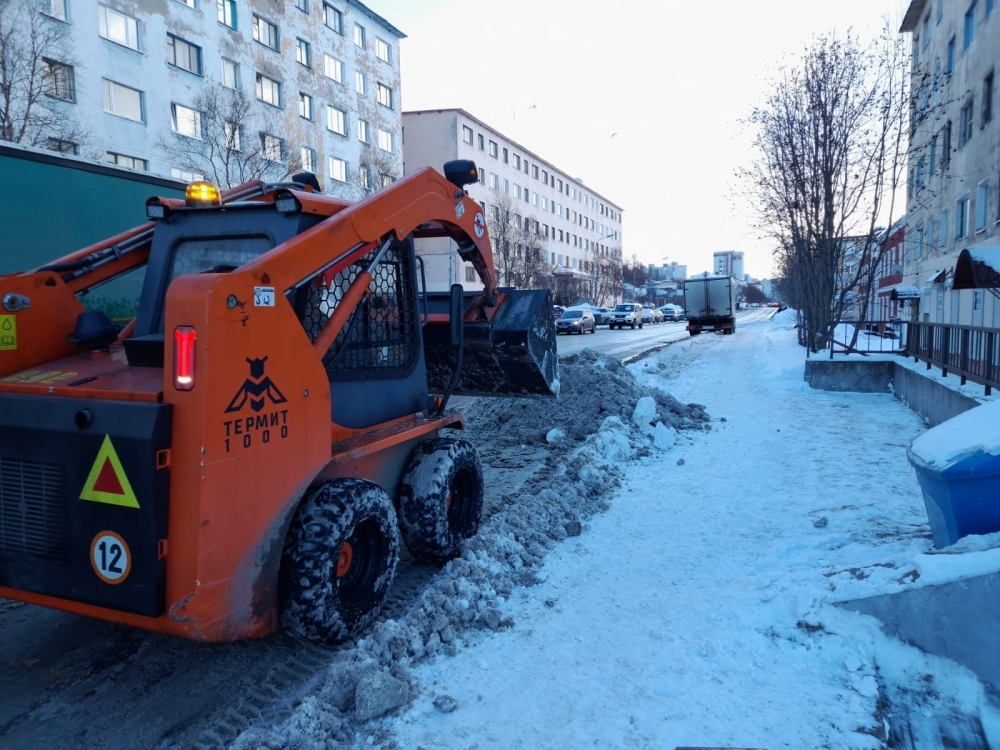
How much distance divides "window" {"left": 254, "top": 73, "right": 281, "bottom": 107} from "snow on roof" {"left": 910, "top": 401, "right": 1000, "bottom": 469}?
3337 centimetres

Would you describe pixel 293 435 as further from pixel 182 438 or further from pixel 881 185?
pixel 881 185

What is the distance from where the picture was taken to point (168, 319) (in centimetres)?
297

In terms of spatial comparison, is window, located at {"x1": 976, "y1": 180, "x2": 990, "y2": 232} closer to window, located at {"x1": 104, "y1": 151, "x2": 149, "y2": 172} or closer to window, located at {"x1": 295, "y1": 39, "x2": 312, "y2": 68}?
window, located at {"x1": 104, "y1": 151, "x2": 149, "y2": 172}

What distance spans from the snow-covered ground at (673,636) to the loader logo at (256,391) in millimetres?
1305

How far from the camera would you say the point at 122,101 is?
25.1m

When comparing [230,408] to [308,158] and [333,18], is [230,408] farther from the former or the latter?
[333,18]

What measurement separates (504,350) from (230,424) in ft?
11.3

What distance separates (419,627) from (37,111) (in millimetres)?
23422

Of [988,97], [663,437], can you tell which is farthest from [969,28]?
[663,437]

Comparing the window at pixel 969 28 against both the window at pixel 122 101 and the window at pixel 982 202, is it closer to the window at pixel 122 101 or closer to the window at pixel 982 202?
the window at pixel 982 202

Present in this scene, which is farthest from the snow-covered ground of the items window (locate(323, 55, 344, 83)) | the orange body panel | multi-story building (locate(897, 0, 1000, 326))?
window (locate(323, 55, 344, 83))

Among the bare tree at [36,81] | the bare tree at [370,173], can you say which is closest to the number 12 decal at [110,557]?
the bare tree at [36,81]

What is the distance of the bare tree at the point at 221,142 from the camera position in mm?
26906

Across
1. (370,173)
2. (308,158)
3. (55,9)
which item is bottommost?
(308,158)
